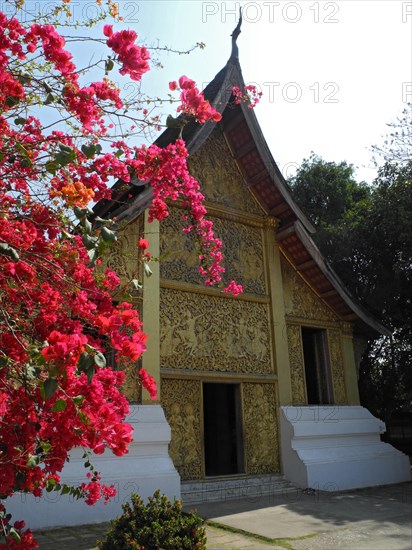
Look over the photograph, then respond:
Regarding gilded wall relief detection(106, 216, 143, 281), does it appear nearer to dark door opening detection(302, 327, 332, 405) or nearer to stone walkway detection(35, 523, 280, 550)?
stone walkway detection(35, 523, 280, 550)

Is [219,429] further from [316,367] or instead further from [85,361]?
[85,361]

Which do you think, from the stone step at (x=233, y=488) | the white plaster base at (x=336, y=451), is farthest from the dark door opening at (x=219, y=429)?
the stone step at (x=233, y=488)

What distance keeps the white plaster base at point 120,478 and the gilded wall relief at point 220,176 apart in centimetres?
343

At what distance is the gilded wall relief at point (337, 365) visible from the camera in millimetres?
8078

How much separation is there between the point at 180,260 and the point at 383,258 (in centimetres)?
472

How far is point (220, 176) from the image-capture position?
25.2 feet

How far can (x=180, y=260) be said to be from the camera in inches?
269

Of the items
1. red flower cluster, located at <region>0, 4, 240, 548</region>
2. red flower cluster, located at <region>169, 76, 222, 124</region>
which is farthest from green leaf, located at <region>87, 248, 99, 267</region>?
red flower cluster, located at <region>169, 76, 222, 124</region>

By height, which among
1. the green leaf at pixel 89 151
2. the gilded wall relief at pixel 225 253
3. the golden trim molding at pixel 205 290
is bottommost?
the green leaf at pixel 89 151

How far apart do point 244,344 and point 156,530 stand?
4.20 metres

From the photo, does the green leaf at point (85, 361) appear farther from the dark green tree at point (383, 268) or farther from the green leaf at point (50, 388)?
the dark green tree at point (383, 268)

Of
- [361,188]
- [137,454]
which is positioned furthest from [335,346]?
[361,188]

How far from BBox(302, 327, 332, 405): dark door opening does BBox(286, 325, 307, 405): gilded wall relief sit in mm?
637

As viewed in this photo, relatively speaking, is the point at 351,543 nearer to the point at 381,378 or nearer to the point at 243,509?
the point at 243,509
